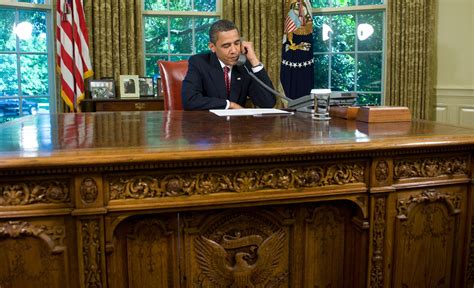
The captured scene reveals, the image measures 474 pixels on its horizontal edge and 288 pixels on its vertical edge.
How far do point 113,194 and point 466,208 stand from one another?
117 cm

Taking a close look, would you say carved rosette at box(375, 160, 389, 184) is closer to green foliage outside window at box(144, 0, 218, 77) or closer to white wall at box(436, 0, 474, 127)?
white wall at box(436, 0, 474, 127)

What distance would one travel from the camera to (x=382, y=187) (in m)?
1.41

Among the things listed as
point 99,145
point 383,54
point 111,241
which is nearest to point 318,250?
point 111,241

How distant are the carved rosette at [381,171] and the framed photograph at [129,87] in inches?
125

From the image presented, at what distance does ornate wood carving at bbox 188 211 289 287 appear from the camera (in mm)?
1385

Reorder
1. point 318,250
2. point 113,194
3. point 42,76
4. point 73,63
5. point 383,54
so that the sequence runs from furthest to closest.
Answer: point 383,54
point 42,76
point 73,63
point 318,250
point 113,194

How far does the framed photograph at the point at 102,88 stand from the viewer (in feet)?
13.4

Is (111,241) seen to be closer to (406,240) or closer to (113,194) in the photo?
(113,194)

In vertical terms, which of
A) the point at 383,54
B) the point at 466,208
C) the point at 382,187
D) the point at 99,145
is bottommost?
the point at 466,208

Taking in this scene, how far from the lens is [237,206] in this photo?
1.30 meters

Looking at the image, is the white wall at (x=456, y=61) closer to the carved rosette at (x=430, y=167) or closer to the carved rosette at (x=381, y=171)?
the carved rosette at (x=430, y=167)

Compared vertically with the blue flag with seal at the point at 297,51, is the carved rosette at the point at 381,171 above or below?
below

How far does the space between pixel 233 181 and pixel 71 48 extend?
10.4 ft

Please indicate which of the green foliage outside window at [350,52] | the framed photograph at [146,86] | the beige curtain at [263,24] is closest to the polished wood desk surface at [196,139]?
the framed photograph at [146,86]
